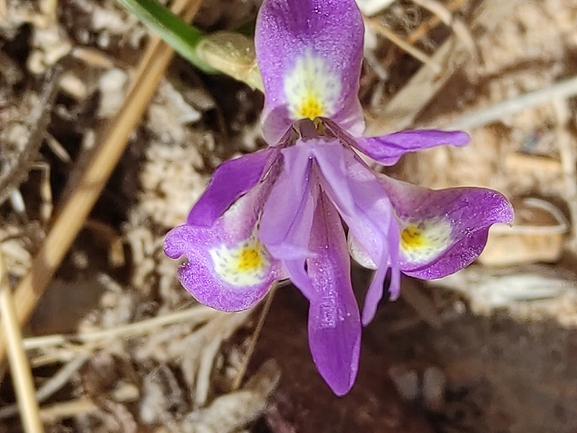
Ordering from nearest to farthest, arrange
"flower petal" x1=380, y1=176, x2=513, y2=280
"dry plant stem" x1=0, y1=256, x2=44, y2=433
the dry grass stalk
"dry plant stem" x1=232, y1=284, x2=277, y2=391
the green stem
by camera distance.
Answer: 1. "flower petal" x1=380, y1=176, x2=513, y2=280
2. the green stem
3. "dry plant stem" x1=0, y1=256, x2=44, y2=433
4. "dry plant stem" x1=232, y1=284, x2=277, y2=391
5. the dry grass stalk

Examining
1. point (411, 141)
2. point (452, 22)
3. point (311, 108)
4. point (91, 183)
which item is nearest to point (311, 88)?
point (311, 108)

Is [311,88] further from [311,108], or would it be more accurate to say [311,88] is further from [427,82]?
[427,82]

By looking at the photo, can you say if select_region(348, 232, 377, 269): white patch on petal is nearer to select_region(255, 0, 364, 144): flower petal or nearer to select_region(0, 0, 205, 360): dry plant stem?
select_region(255, 0, 364, 144): flower petal

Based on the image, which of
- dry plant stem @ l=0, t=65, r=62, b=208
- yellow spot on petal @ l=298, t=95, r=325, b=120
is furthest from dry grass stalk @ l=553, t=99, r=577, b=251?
dry plant stem @ l=0, t=65, r=62, b=208

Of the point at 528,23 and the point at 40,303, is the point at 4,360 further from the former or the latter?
the point at 528,23

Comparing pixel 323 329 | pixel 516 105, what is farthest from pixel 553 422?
pixel 323 329

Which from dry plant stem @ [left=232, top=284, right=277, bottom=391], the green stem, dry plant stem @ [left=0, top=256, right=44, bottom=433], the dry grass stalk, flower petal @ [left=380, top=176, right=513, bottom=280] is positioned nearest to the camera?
flower petal @ [left=380, top=176, right=513, bottom=280]
